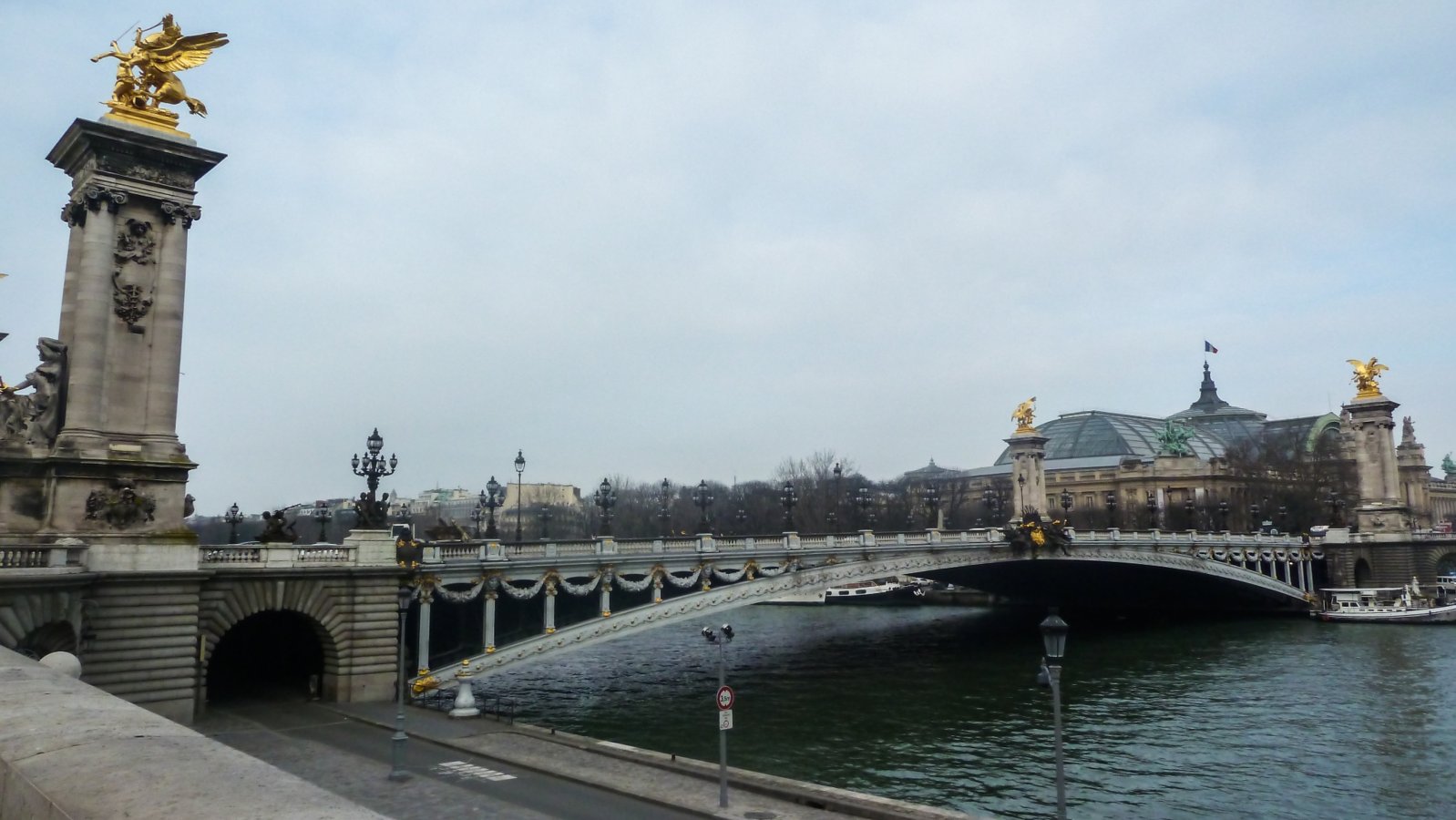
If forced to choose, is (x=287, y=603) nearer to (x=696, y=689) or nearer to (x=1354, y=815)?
(x=696, y=689)

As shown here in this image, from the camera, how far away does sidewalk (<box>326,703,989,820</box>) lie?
18.6m

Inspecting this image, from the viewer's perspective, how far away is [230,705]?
1177 inches

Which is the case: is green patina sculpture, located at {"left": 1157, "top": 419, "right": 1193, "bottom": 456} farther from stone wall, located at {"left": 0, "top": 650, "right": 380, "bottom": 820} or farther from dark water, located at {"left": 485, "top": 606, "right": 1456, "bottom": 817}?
stone wall, located at {"left": 0, "top": 650, "right": 380, "bottom": 820}

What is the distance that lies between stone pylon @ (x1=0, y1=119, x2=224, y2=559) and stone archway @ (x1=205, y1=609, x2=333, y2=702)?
689 cm

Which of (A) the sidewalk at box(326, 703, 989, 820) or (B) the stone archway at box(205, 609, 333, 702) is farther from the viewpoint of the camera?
(B) the stone archway at box(205, 609, 333, 702)

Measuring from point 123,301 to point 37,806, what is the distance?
2707 centimetres

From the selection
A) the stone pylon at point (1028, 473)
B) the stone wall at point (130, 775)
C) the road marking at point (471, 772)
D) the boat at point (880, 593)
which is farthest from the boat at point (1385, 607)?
the stone wall at point (130, 775)

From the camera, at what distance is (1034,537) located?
6028 cm

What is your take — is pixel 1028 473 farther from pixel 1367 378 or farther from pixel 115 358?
pixel 115 358

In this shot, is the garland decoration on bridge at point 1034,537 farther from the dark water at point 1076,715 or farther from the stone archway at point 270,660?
the stone archway at point 270,660

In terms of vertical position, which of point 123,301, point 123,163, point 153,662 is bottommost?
point 153,662

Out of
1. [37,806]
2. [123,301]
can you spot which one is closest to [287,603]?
[123,301]

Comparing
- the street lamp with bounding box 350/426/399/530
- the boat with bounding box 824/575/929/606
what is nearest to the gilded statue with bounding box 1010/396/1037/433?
the boat with bounding box 824/575/929/606

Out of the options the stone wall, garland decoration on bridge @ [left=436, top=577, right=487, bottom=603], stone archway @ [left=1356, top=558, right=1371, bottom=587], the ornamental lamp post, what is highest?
the ornamental lamp post
